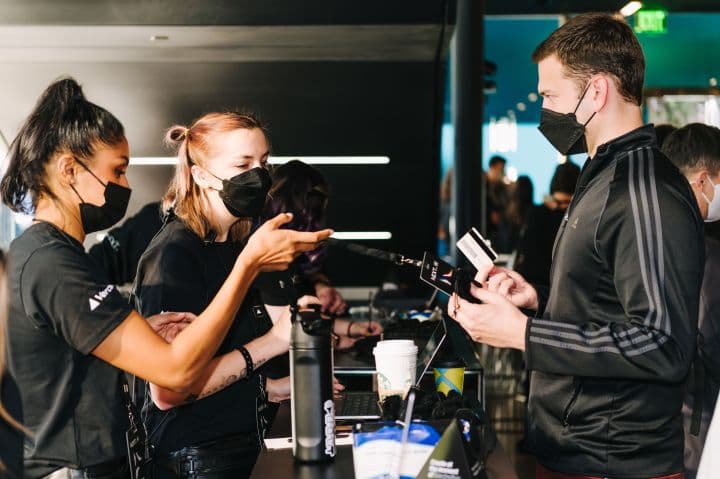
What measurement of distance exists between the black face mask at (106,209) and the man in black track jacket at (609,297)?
0.78 m

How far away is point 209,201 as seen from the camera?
2158 millimetres

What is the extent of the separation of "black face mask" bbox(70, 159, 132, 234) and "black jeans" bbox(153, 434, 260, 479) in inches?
22.1

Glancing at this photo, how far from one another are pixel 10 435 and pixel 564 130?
1375mm

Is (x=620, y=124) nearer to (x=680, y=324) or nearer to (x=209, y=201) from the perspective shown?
(x=680, y=324)

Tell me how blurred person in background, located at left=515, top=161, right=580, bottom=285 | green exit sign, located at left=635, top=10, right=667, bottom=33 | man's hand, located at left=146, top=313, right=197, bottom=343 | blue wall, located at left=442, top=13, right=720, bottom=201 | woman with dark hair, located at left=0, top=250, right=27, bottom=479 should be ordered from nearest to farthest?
woman with dark hair, located at left=0, top=250, right=27, bottom=479, man's hand, located at left=146, top=313, right=197, bottom=343, blurred person in background, located at left=515, top=161, right=580, bottom=285, green exit sign, located at left=635, top=10, right=667, bottom=33, blue wall, located at left=442, top=13, right=720, bottom=201

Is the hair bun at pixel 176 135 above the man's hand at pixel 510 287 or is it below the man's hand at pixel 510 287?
above

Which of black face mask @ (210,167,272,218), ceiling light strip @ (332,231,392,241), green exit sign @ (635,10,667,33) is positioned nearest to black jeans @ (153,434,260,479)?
black face mask @ (210,167,272,218)

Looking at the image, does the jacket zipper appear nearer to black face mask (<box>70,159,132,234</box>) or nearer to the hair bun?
black face mask (<box>70,159,132,234</box>)

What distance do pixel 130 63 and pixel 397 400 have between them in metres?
4.60

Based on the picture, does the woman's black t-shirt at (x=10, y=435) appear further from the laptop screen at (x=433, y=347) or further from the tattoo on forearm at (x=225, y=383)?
the laptop screen at (x=433, y=347)

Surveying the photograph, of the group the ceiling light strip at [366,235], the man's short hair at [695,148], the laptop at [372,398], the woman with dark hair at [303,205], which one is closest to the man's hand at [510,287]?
the laptop at [372,398]

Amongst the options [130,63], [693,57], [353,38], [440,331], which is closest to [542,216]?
[353,38]

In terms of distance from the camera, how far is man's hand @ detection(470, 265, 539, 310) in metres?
2.10

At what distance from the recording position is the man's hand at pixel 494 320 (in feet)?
5.59
